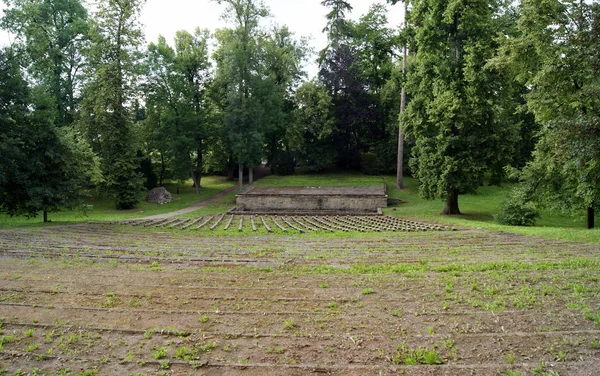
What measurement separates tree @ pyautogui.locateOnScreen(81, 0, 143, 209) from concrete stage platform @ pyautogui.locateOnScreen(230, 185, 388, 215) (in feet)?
30.6

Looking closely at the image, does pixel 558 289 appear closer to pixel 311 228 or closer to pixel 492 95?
pixel 311 228

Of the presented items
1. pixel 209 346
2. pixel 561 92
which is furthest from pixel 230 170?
pixel 209 346

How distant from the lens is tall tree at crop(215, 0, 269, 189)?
35.2 metres

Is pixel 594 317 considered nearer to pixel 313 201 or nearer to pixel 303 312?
pixel 303 312

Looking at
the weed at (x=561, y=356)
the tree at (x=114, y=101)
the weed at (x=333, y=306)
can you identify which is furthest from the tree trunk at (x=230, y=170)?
the weed at (x=561, y=356)

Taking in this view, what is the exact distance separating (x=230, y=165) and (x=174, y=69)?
11876mm

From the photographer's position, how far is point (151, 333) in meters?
6.08

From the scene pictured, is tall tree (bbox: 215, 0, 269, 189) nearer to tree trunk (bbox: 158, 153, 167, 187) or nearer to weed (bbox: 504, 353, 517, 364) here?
tree trunk (bbox: 158, 153, 167, 187)

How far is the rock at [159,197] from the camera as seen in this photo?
115ft

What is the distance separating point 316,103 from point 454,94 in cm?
2209

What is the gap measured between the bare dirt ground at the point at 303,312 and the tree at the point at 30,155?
8406 mm

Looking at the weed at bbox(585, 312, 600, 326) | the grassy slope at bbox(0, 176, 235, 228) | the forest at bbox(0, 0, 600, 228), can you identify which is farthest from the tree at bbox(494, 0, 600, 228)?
the grassy slope at bbox(0, 176, 235, 228)

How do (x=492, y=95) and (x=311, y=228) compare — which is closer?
(x=311, y=228)

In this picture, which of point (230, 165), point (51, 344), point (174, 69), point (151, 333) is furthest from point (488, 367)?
point (230, 165)
